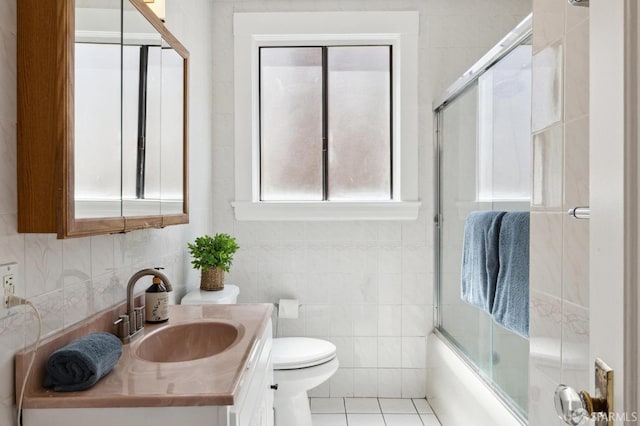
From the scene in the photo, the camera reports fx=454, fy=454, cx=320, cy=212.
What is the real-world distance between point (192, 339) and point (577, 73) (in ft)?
4.67

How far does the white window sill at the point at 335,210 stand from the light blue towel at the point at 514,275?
41.7 inches

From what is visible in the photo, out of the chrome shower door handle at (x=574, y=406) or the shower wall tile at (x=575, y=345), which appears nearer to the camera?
the chrome shower door handle at (x=574, y=406)

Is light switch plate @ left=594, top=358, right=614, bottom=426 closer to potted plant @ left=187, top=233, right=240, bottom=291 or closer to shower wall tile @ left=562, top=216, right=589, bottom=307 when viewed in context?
shower wall tile @ left=562, top=216, right=589, bottom=307

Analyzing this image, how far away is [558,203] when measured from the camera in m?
1.07

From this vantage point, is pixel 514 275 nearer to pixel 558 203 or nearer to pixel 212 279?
pixel 558 203

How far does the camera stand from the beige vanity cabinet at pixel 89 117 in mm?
1041

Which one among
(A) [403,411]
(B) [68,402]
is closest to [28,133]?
(B) [68,402]

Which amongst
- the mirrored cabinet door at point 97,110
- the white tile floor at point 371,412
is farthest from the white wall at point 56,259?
the white tile floor at point 371,412

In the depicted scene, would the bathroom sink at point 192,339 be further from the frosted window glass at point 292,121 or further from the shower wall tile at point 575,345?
the frosted window glass at point 292,121

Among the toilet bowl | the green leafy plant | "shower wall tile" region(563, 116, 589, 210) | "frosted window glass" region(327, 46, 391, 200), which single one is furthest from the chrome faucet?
"frosted window glass" region(327, 46, 391, 200)

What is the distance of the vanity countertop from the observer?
102 cm

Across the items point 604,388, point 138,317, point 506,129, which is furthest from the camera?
point 506,129

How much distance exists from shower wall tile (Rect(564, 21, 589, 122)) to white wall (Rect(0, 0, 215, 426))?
1.26 meters

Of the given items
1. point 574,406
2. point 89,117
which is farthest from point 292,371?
point 574,406
